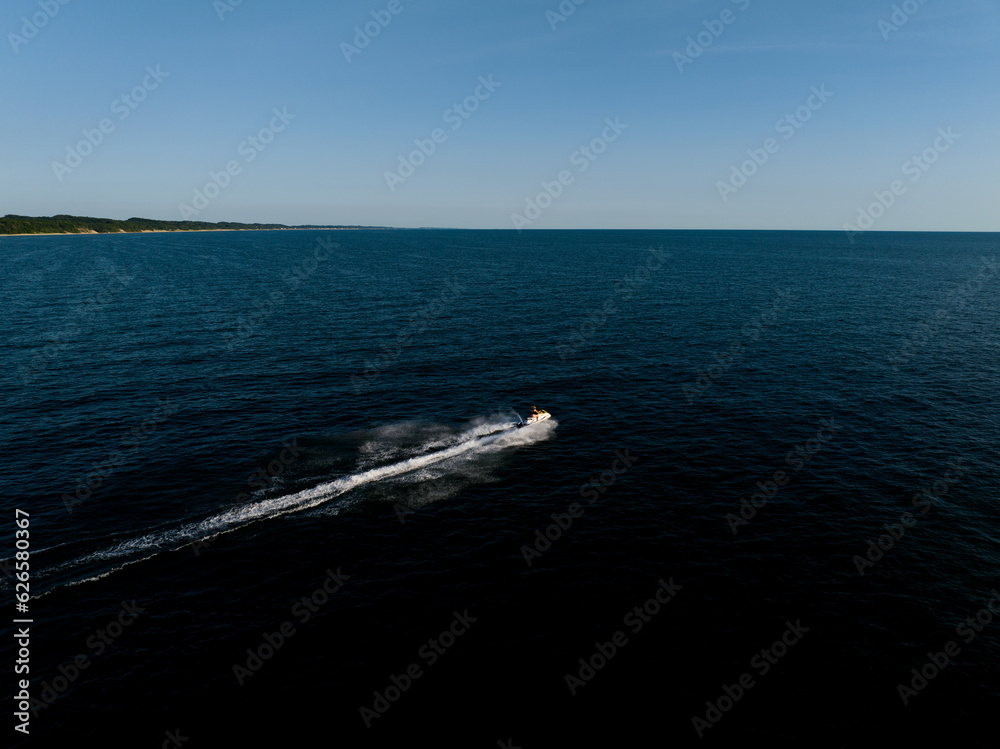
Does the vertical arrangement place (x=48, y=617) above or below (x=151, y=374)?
below

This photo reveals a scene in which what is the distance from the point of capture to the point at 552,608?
37.8 m

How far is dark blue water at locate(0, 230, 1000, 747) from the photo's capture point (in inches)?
1203

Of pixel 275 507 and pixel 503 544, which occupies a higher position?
pixel 275 507

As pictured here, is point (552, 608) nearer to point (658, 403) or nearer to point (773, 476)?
point (773, 476)

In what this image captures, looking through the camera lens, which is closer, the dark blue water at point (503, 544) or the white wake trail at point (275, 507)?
the dark blue water at point (503, 544)

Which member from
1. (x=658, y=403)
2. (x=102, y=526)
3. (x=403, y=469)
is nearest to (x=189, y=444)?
(x=102, y=526)

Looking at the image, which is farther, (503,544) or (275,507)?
(275,507)

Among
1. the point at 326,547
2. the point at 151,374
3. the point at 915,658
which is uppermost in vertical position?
the point at 151,374

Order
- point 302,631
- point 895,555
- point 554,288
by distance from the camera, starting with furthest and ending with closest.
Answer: point 554,288 → point 895,555 → point 302,631

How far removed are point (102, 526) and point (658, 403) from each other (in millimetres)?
63047

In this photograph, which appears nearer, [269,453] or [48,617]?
[48,617]

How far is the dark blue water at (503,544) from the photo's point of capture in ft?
100

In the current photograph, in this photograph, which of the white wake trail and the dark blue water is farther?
the white wake trail

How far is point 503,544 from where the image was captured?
44.5m
